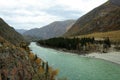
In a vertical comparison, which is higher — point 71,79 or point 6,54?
point 6,54

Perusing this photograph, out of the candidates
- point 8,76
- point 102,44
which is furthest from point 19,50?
point 102,44

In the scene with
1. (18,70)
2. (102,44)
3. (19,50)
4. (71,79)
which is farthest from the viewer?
(102,44)

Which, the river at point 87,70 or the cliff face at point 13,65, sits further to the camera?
the river at point 87,70

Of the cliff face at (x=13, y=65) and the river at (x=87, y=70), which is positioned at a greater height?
the cliff face at (x=13, y=65)

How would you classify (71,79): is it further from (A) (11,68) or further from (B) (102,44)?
(B) (102,44)

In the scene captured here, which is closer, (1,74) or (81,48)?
(1,74)

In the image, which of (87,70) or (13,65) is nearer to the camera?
(13,65)

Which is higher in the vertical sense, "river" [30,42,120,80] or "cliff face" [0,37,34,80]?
"cliff face" [0,37,34,80]

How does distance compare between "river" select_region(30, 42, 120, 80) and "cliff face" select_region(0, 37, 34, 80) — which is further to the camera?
"river" select_region(30, 42, 120, 80)

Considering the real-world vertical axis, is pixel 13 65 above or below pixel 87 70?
above

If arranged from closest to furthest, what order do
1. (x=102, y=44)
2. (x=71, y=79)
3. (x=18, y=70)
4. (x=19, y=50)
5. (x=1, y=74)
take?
(x=1, y=74), (x=18, y=70), (x=19, y=50), (x=71, y=79), (x=102, y=44)
